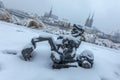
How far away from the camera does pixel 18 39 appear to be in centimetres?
368

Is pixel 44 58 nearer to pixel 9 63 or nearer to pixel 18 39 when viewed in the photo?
pixel 9 63

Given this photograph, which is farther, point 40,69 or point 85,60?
point 85,60

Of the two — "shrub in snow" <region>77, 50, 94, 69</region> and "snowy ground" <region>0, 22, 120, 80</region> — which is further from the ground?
"shrub in snow" <region>77, 50, 94, 69</region>

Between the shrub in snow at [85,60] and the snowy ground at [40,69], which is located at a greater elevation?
the shrub in snow at [85,60]

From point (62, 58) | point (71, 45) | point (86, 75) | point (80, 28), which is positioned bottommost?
point (86, 75)

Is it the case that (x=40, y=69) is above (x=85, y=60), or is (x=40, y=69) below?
below

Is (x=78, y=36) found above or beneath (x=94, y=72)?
above

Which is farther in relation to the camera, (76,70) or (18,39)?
(18,39)

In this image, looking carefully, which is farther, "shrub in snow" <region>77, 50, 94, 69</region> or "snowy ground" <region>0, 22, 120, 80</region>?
"shrub in snow" <region>77, 50, 94, 69</region>

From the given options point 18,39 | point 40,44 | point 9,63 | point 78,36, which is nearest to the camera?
point 9,63

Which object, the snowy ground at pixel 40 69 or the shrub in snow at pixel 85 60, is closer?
the snowy ground at pixel 40 69

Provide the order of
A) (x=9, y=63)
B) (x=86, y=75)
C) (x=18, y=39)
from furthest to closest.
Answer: (x=18, y=39), (x=86, y=75), (x=9, y=63)

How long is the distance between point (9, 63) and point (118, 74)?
1660 millimetres

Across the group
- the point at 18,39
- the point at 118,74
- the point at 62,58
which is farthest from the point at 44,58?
the point at 118,74
